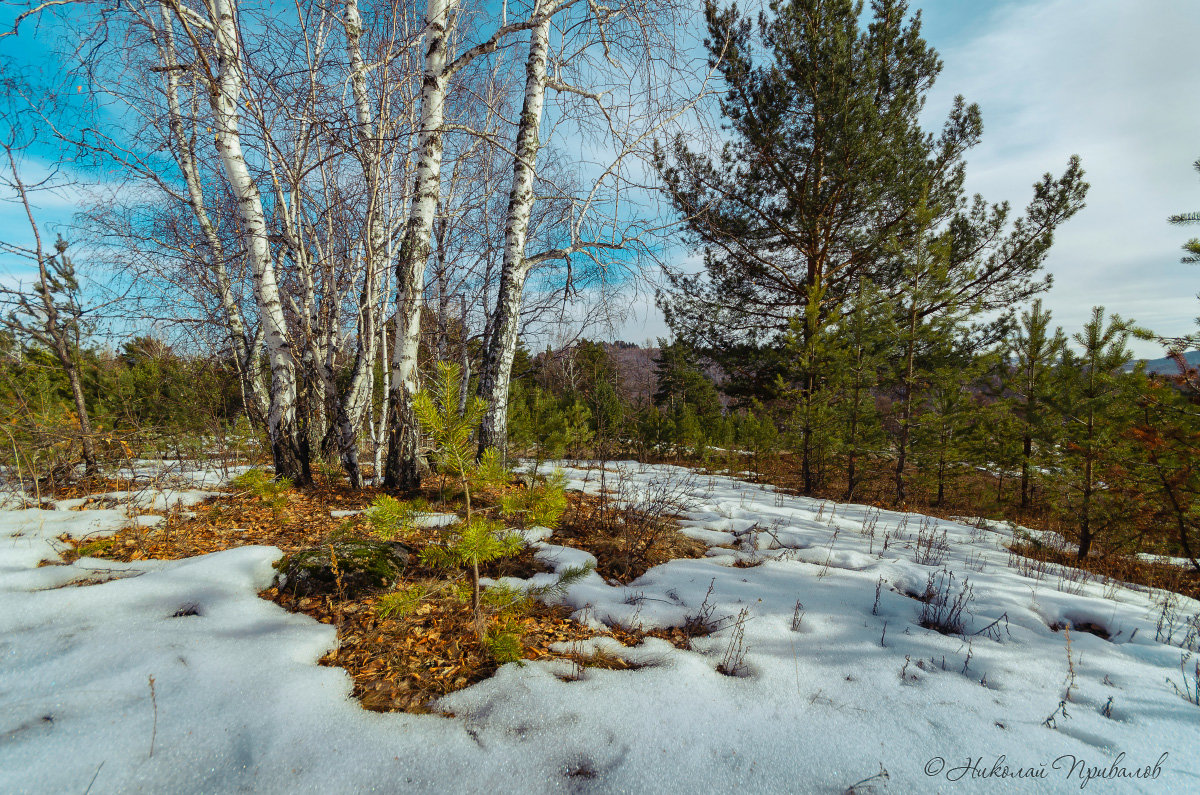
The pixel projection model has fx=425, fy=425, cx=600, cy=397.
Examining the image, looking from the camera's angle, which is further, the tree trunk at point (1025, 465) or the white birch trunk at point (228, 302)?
the tree trunk at point (1025, 465)

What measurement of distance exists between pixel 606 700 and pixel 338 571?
1.50 metres

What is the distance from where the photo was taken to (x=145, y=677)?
147 centimetres

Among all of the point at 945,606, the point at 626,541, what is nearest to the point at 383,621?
the point at 626,541

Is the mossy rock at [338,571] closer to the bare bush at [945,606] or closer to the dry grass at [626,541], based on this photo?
the dry grass at [626,541]

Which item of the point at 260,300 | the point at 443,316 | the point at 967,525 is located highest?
the point at 443,316

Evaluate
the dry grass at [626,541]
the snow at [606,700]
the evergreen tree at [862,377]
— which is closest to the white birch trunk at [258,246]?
the snow at [606,700]

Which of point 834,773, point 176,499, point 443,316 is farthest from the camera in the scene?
point 443,316

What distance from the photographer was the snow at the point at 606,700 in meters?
1.25

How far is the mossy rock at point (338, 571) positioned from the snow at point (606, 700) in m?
0.16

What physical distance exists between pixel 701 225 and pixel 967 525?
690 centimetres

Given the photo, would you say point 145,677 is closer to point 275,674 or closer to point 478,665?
point 275,674

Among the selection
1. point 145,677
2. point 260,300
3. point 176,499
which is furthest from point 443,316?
point 145,677

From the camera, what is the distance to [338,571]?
217cm

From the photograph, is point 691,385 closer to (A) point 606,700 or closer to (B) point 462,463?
(B) point 462,463
